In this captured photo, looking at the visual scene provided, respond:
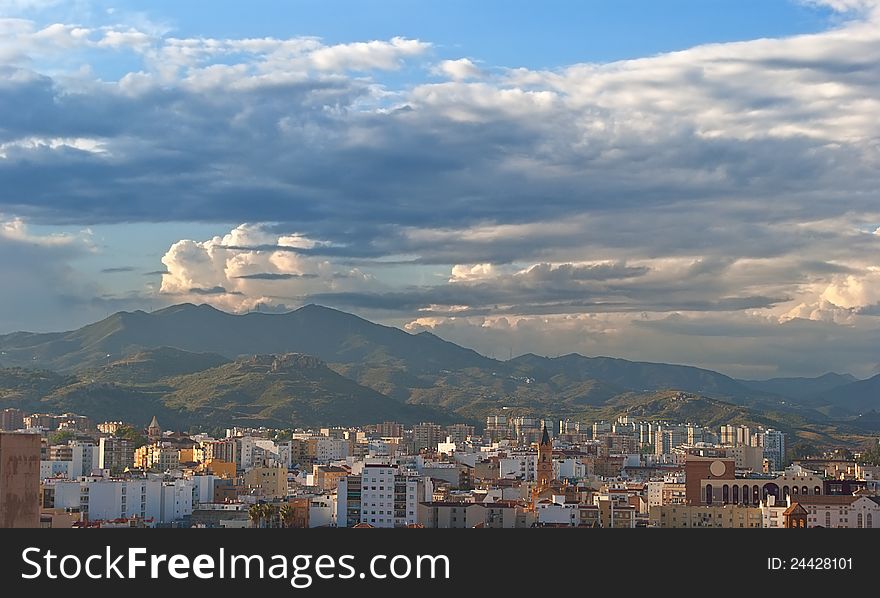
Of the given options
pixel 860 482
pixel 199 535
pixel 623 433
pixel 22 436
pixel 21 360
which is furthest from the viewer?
pixel 21 360

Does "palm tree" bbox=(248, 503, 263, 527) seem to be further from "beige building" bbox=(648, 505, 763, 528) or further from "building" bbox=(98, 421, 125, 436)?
"building" bbox=(98, 421, 125, 436)

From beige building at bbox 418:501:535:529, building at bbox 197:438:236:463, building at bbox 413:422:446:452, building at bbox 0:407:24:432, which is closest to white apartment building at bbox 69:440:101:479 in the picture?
building at bbox 197:438:236:463

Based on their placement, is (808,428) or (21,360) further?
(21,360)

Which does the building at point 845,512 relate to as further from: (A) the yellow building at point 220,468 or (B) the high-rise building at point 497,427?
(B) the high-rise building at point 497,427

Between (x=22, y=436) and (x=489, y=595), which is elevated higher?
(x=22, y=436)

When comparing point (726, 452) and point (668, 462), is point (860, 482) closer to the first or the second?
point (726, 452)

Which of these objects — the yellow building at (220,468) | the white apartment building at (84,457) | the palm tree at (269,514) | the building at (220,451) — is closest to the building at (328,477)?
the yellow building at (220,468)

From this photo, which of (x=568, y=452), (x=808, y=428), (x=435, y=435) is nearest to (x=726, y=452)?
(x=568, y=452)
